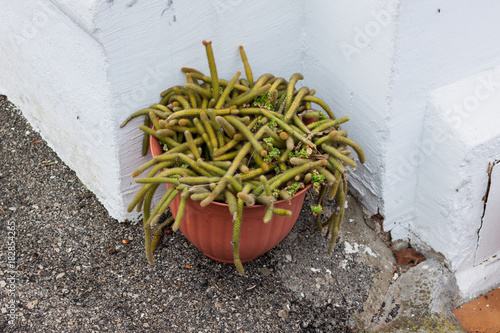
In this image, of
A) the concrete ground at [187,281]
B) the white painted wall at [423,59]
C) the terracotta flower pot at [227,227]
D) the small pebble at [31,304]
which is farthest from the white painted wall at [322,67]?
the small pebble at [31,304]

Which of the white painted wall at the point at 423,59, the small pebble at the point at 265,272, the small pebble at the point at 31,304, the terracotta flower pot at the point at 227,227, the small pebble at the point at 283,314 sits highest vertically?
the white painted wall at the point at 423,59

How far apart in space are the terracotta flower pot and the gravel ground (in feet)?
0.56

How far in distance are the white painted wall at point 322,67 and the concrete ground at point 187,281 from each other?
A: 192 millimetres

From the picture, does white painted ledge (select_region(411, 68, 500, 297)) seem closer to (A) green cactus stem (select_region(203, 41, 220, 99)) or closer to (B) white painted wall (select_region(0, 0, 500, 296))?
(B) white painted wall (select_region(0, 0, 500, 296))

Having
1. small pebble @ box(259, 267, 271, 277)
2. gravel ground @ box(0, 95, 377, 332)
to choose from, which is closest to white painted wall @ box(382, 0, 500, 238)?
gravel ground @ box(0, 95, 377, 332)

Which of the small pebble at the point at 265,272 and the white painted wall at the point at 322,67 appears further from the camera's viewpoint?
the small pebble at the point at 265,272

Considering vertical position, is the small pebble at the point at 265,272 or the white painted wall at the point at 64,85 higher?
the white painted wall at the point at 64,85

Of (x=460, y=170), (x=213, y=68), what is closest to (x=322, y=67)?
(x=213, y=68)

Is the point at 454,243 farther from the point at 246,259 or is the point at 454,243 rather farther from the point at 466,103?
the point at 246,259

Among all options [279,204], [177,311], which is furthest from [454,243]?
[177,311]

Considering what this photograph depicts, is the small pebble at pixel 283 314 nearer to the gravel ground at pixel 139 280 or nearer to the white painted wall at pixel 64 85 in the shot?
the gravel ground at pixel 139 280

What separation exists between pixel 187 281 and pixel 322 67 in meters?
1.29

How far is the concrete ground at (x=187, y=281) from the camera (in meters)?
2.55

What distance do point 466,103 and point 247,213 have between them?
3.82 feet
